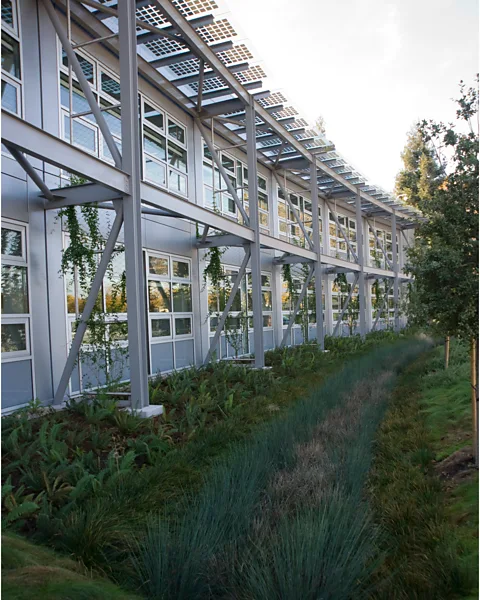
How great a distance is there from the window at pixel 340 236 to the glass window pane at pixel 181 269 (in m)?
9.98

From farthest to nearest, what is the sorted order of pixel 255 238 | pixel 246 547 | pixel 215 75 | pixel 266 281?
pixel 266 281, pixel 255 238, pixel 215 75, pixel 246 547

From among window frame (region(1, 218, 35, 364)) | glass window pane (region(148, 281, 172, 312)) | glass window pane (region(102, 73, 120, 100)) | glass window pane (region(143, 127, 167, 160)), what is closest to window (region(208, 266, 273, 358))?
glass window pane (region(148, 281, 172, 312))

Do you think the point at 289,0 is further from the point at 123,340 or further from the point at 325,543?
the point at 123,340

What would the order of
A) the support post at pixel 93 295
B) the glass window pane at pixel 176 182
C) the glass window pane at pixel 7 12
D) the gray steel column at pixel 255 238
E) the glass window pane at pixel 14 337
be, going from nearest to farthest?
the support post at pixel 93 295, the glass window pane at pixel 14 337, the glass window pane at pixel 7 12, the gray steel column at pixel 255 238, the glass window pane at pixel 176 182

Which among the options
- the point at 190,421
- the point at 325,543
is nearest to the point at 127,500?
the point at 325,543

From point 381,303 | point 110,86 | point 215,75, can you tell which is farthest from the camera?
point 381,303

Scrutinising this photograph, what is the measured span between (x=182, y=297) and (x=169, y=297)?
60 cm

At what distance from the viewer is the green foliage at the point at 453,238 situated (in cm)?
574

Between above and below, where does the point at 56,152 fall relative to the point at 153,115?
below

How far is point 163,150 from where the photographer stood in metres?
11.5

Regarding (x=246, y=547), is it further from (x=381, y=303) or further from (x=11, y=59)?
(x=381, y=303)

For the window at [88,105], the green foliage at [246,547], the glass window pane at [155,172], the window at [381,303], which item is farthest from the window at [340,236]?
the green foliage at [246,547]

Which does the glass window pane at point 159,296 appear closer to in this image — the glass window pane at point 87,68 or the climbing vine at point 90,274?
the climbing vine at point 90,274

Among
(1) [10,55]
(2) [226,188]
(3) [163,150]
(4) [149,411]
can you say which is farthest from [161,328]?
(1) [10,55]
